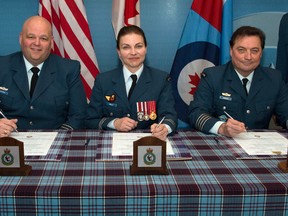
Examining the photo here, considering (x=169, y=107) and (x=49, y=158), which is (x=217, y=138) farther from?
(x=49, y=158)

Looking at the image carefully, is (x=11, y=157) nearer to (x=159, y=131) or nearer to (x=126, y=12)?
(x=159, y=131)

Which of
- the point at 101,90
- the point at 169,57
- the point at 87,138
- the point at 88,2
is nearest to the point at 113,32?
the point at 88,2

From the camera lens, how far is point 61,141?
185cm

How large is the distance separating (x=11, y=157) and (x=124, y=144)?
1.77 ft

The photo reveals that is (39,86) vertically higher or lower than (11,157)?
higher

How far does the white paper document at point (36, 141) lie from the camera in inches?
65.4

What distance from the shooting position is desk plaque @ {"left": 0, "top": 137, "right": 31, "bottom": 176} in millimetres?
1421

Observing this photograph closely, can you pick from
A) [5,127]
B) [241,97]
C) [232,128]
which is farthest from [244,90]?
[5,127]

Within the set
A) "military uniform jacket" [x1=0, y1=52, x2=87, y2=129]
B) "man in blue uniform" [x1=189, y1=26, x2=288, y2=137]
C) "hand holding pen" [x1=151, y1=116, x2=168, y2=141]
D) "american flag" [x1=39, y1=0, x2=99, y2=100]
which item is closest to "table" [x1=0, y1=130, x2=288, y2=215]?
"hand holding pen" [x1=151, y1=116, x2=168, y2=141]

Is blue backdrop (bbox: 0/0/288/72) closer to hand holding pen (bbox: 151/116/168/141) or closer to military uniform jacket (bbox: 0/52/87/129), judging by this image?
military uniform jacket (bbox: 0/52/87/129)

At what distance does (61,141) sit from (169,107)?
739 mm

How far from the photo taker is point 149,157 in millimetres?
1457

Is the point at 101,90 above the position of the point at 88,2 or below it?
below

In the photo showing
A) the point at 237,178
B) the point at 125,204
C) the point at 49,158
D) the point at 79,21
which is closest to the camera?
the point at 125,204
